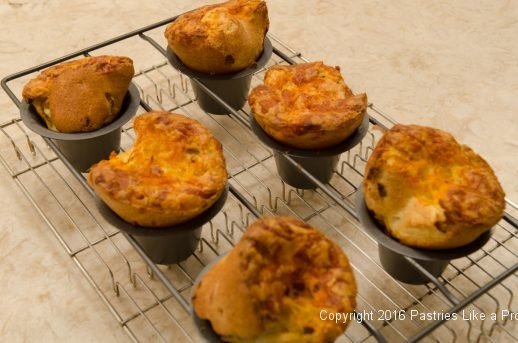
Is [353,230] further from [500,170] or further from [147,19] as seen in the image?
[147,19]

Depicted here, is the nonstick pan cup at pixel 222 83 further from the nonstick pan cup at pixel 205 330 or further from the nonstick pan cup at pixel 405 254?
the nonstick pan cup at pixel 205 330

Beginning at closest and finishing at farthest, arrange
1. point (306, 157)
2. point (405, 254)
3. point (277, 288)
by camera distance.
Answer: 1. point (277, 288)
2. point (405, 254)
3. point (306, 157)

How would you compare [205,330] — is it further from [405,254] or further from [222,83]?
[222,83]

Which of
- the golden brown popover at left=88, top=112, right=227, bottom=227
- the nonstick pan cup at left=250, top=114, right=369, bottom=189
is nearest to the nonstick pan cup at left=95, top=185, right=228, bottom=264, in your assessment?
the golden brown popover at left=88, top=112, right=227, bottom=227

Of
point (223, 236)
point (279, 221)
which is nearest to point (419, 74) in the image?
point (223, 236)

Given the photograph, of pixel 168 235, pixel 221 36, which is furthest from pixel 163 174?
pixel 221 36

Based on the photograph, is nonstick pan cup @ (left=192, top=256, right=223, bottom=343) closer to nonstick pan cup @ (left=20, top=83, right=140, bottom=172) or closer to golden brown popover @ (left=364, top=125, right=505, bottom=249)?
golden brown popover @ (left=364, top=125, right=505, bottom=249)
